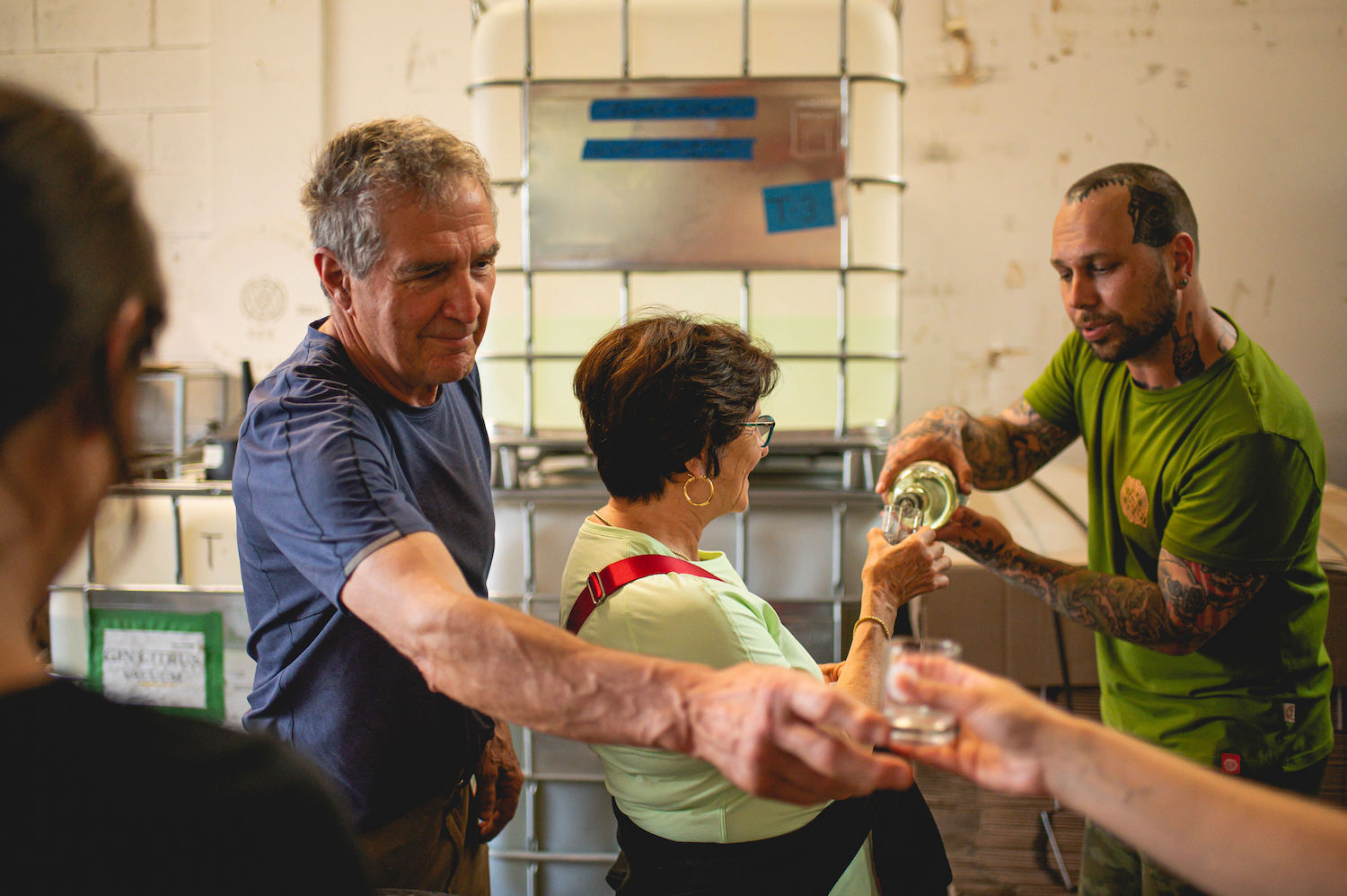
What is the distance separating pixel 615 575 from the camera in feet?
3.60

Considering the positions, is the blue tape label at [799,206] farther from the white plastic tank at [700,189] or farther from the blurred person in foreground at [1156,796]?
the blurred person in foreground at [1156,796]

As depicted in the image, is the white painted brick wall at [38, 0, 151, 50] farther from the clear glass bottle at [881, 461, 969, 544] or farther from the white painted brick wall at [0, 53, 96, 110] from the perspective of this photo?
the clear glass bottle at [881, 461, 969, 544]

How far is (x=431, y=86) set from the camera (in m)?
2.68

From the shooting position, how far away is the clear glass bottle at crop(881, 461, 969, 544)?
1.63 metres

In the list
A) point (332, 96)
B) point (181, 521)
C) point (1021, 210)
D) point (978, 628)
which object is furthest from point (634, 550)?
point (332, 96)

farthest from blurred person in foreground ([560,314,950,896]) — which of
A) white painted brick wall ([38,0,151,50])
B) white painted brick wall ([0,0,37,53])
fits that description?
white painted brick wall ([0,0,37,53])

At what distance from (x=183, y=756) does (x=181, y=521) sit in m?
1.73

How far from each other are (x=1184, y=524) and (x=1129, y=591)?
0.47 ft

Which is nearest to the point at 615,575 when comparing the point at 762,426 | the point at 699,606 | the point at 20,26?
the point at 699,606

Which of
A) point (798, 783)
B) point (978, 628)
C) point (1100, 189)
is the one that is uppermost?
point (1100, 189)

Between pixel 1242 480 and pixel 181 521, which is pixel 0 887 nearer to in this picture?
pixel 1242 480

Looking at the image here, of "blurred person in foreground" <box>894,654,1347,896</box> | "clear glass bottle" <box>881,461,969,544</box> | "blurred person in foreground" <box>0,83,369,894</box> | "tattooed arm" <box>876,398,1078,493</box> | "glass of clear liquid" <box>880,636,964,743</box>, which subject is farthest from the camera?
"tattooed arm" <box>876,398,1078,493</box>

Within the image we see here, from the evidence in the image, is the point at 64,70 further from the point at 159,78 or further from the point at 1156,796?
the point at 1156,796

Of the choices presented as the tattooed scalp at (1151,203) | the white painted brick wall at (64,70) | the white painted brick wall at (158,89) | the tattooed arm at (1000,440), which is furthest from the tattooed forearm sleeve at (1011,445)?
the white painted brick wall at (64,70)
